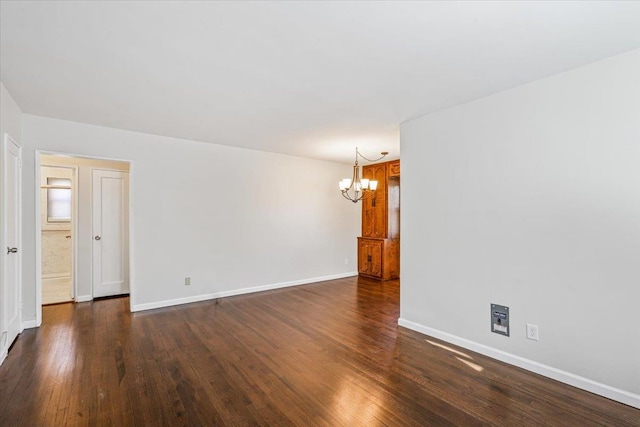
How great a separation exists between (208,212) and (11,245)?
2.26 metres

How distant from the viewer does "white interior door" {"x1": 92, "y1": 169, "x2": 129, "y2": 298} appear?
4957mm

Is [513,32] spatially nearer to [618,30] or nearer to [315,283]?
[618,30]

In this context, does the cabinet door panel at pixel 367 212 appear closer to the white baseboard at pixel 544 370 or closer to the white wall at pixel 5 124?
the white baseboard at pixel 544 370

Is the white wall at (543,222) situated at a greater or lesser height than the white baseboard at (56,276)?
greater

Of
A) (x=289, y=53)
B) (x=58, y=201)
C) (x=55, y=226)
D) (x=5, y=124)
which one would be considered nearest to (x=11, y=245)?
(x=5, y=124)

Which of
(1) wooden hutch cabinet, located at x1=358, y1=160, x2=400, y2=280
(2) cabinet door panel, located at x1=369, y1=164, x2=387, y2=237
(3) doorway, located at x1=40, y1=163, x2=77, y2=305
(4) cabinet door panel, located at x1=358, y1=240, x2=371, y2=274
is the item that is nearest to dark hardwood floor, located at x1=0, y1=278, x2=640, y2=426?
(1) wooden hutch cabinet, located at x1=358, y1=160, x2=400, y2=280

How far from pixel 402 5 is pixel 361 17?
0.78 feet

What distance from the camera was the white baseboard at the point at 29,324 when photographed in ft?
11.7

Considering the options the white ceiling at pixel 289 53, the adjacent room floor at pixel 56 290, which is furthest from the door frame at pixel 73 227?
the white ceiling at pixel 289 53

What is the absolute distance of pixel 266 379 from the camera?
8.09 feet

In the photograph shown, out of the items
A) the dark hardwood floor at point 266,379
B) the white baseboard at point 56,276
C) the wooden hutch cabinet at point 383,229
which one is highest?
the wooden hutch cabinet at point 383,229

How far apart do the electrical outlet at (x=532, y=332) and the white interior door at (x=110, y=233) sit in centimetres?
576

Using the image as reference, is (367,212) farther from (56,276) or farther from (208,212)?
(56,276)

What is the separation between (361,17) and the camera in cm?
179
